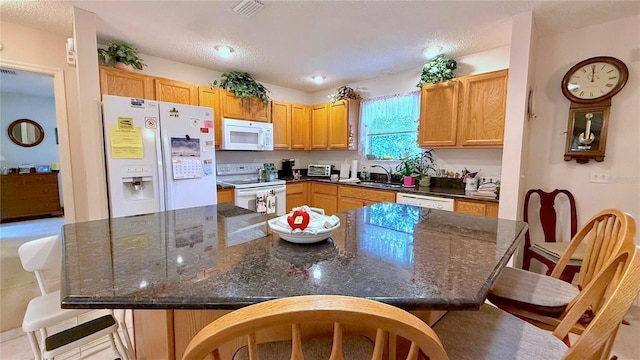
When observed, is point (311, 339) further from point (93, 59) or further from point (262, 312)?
point (93, 59)

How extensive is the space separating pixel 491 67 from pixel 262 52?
2484mm

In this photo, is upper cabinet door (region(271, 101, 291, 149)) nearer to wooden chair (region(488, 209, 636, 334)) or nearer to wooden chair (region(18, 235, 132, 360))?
wooden chair (region(18, 235, 132, 360))

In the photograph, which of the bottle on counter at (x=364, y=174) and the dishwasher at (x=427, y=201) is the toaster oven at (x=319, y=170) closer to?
the bottle on counter at (x=364, y=174)

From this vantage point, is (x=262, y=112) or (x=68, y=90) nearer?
(x=68, y=90)

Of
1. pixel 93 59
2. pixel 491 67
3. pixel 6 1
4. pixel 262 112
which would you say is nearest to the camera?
pixel 6 1

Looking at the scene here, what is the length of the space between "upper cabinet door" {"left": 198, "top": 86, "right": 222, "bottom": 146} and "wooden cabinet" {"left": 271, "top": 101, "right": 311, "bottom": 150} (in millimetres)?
845

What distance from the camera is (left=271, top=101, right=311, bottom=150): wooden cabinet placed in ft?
13.5

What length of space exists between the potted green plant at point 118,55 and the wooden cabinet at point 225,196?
1562 millimetres

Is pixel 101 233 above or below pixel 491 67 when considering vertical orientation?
below

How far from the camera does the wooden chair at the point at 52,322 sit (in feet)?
4.05

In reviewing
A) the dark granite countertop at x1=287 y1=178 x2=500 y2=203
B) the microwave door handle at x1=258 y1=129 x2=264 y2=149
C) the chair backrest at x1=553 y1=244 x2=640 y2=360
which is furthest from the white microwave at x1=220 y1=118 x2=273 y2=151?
the chair backrest at x1=553 y1=244 x2=640 y2=360

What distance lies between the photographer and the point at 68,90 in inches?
105

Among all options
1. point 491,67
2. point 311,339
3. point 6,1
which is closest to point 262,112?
point 6,1

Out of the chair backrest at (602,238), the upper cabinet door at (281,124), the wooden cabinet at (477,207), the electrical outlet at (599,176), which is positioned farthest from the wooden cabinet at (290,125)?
the chair backrest at (602,238)
